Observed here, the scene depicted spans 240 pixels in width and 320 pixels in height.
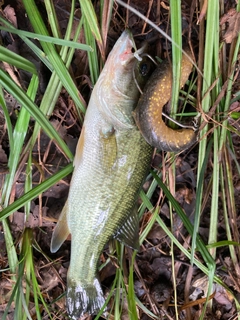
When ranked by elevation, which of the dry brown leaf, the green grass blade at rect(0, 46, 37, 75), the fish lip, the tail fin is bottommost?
the tail fin

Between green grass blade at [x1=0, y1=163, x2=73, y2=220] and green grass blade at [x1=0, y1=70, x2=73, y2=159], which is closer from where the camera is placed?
green grass blade at [x1=0, y1=70, x2=73, y2=159]

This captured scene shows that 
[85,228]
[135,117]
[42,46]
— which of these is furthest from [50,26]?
[85,228]

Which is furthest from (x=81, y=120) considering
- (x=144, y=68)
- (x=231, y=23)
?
(x=231, y=23)

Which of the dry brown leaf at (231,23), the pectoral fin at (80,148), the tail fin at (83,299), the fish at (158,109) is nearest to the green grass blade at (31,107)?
the pectoral fin at (80,148)

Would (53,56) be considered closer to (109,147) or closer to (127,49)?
(127,49)

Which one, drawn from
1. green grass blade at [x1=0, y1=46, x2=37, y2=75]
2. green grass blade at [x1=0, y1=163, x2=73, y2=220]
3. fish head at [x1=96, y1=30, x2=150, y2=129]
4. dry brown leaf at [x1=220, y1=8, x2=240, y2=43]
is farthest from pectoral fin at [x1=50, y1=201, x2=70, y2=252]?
dry brown leaf at [x1=220, y1=8, x2=240, y2=43]

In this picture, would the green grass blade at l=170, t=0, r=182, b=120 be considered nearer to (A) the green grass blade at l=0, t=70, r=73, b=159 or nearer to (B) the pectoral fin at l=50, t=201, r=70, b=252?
(A) the green grass blade at l=0, t=70, r=73, b=159
